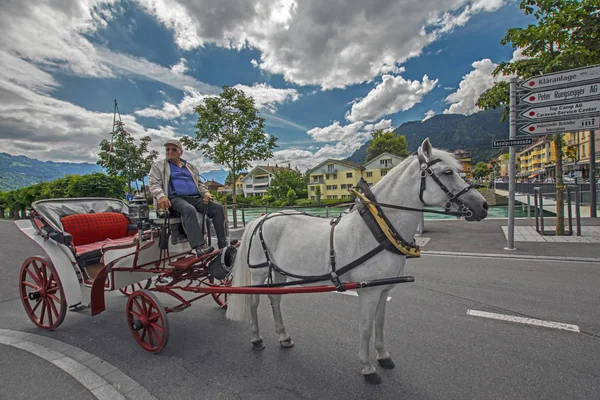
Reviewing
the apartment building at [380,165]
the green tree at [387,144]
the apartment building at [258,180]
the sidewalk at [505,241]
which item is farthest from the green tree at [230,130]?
the apartment building at [258,180]

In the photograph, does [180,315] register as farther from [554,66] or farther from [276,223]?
[554,66]

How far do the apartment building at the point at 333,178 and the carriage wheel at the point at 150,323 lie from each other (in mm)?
45238

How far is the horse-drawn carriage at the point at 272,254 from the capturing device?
228 centimetres

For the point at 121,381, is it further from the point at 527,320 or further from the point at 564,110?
the point at 564,110

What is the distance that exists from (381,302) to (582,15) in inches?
360

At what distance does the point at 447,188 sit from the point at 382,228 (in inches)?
24.0

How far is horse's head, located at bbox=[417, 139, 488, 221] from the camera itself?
2.17 meters

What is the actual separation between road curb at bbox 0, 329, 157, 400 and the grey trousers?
1347 millimetres

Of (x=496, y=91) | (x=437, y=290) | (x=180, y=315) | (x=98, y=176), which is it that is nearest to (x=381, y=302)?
(x=437, y=290)

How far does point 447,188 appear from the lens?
2211 mm

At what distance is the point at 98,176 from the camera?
15.0m

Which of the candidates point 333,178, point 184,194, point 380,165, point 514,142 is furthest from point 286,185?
point 184,194

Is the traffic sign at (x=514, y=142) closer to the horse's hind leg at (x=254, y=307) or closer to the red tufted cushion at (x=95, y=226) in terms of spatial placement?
the horse's hind leg at (x=254, y=307)

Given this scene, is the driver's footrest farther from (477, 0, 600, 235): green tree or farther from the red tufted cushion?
(477, 0, 600, 235): green tree
